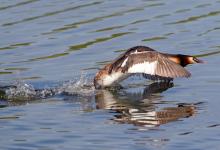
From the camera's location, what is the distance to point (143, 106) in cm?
1298

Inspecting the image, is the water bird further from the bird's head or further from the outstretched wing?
the bird's head

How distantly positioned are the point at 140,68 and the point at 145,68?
0.09 meters

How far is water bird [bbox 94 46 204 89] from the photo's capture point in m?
13.9

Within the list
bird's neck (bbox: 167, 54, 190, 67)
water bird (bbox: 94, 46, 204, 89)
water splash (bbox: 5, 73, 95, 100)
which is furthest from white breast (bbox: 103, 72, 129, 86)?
bird's neck (bbox: 167, 54, 190, 67)

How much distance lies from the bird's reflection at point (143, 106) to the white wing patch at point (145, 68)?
34 centimetres

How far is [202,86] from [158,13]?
221 inches

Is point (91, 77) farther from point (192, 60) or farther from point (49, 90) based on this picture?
point (192, 60)

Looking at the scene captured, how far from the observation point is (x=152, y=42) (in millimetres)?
17094

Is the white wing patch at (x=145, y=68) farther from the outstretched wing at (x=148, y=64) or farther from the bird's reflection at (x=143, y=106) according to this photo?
the bird's reflection at (x=143, y=106)

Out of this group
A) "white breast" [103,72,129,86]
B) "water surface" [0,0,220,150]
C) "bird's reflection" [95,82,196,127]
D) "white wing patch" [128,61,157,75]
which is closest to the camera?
"water surface" [0,0,220,150]

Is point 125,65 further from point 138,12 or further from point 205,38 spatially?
point 138,12

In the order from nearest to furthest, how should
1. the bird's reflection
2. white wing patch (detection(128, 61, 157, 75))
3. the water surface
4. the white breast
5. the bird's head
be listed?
the water surface
the bird's reflection
white wing patch (detection(128, 61, 157, 75))
the white breast
the bird's head

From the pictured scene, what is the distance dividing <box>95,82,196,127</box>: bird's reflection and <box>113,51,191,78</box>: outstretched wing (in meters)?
0.35

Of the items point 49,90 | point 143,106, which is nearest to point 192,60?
point 143,106
